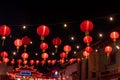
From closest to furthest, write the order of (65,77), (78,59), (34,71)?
(78,59)
(65,77)
(34,71)

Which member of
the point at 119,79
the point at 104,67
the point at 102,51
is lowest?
the point at 119,79

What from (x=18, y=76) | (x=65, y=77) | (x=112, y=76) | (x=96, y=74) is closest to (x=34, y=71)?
(x=18, y=76)

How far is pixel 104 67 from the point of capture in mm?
25172

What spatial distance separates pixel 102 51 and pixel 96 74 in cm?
248

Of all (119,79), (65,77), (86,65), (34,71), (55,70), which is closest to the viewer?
(119,79)

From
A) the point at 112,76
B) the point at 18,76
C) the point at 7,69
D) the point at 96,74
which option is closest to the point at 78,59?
the point at 96,74

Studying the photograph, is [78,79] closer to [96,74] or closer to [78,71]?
[78,71]

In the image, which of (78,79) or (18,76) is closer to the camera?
(78,79)

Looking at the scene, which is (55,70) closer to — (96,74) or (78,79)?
(78,79)

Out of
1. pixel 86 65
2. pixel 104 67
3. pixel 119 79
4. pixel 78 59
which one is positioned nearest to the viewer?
pixel 119 79

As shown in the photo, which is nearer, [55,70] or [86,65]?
[86,65]

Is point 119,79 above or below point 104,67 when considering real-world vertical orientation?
below

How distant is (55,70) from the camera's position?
44.6m

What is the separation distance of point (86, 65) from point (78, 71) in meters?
2.40
